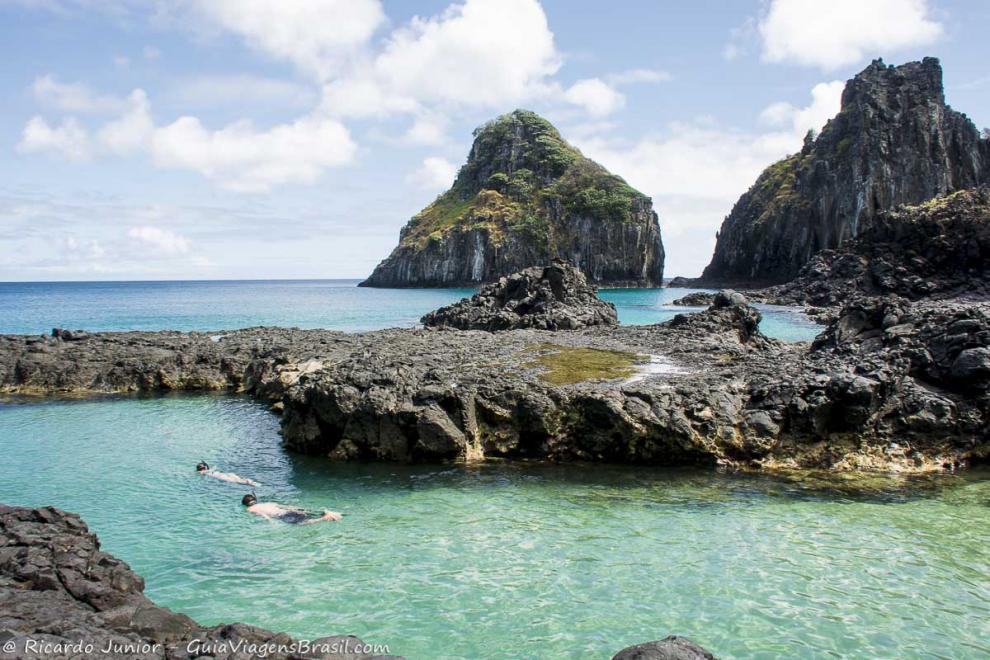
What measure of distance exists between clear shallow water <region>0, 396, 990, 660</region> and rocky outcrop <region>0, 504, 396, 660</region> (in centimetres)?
184

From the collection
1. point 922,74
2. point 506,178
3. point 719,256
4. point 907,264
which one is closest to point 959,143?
point 922,74

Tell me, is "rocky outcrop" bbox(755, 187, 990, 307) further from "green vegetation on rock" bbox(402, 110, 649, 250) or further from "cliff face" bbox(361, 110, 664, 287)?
"green vegetation on rock" bbox(402, 110, 649, 250)

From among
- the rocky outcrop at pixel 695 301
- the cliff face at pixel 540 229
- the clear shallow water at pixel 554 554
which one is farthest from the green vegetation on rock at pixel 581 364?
the cliff face at pixel 540 229

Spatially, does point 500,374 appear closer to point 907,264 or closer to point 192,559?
point 192,559

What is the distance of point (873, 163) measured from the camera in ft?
381

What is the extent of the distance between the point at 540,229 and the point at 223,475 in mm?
139708

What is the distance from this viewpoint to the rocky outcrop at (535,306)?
161 feet

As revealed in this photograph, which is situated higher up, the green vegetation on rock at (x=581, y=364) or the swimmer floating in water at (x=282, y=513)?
the green vegetation on rock at (x=581, y=364)

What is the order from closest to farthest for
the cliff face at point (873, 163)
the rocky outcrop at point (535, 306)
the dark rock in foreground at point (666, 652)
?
the dark rock in foreground at point (666, 652)
the rocky outcrop at point (535, 306)
the cliff face at point (873, 163)

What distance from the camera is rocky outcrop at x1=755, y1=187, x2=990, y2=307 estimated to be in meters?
69.3

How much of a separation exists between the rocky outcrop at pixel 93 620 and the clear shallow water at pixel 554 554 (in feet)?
6.05

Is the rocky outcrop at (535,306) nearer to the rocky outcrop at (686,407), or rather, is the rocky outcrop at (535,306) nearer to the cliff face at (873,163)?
the rocky outcrop at (686,407)

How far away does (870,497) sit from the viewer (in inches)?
637

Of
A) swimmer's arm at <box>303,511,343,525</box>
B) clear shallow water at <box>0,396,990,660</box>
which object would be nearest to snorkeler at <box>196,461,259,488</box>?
clear shallow water at <box>0,396,990,660</box>
